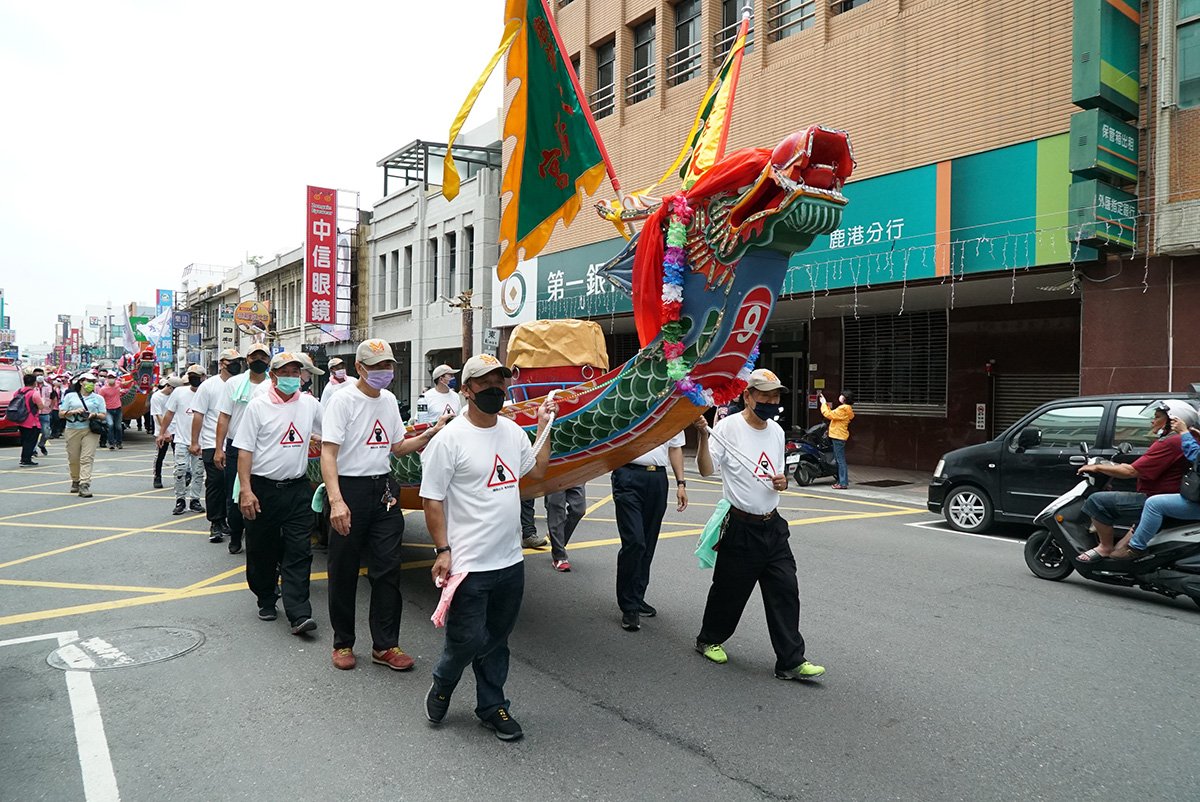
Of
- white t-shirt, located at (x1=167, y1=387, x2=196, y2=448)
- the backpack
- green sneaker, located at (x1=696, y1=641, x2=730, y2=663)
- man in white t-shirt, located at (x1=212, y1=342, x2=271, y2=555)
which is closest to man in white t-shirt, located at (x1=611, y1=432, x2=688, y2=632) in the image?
green sneaker, located at (x1=696, y1=641, x2=730, y2=663)

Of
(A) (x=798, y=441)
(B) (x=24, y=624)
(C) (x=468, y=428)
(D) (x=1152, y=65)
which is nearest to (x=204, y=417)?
Answer: (B) (x=24, y=624)

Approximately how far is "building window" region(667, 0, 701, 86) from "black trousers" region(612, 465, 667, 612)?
1550 centimetres

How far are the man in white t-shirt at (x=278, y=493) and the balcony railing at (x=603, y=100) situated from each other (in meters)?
18.0

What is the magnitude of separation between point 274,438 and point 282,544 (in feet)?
2.51

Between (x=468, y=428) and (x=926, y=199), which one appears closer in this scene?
(x=468, y=428)

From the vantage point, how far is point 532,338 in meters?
7.17

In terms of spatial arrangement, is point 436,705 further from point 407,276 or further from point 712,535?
point 407,276

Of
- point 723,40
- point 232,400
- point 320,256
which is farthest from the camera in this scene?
point 320,256

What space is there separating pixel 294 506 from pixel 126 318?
221 feet

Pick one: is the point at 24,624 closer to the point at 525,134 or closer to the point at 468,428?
the point at 468,428

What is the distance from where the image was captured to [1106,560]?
6387mm

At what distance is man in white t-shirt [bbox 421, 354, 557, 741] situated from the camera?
363 centimetres

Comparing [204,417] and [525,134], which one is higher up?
[525,134]

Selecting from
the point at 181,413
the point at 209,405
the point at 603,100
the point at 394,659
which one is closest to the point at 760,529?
the point at 394,659
